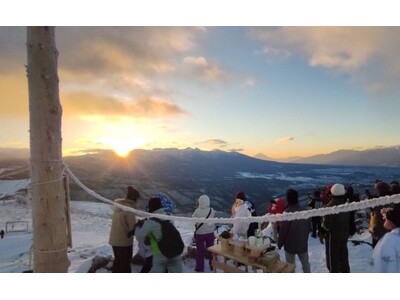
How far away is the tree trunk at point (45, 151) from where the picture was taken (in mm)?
2203

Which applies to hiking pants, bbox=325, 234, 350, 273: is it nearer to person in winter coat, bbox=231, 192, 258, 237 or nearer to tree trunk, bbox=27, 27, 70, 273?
person in winter coat, bbox=231, 192, 258, 237

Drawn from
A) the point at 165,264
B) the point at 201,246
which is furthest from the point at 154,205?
the point at 201,246

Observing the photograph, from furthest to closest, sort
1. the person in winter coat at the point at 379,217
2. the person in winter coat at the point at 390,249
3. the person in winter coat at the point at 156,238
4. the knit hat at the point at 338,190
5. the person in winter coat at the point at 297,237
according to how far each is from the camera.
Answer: the person in winter coat at the point at 379,217, the person in winter coat at the point at 297,237, the knit hat at the point at 338,190, the person in winter coat at the point at 156,238, the person in winter coat at the point at 390,249

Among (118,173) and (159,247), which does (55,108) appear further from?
(118,173)

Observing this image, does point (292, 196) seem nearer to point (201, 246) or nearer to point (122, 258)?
point (201, 246)

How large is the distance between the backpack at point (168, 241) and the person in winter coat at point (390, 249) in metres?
2.10

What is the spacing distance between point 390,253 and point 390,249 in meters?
0.04

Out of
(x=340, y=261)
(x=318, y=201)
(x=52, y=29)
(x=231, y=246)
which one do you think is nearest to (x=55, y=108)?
(x=52, y=29)

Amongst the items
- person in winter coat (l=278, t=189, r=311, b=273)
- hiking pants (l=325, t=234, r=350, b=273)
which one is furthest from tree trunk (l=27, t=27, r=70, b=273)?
hiking pants (l=325, t=234, r=350, b=273)

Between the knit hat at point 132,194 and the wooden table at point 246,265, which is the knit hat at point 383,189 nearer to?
the wooden table at point 246,265

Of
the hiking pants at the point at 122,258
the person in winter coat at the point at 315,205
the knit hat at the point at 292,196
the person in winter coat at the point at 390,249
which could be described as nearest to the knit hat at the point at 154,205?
the hiking pants at the point at 122,258

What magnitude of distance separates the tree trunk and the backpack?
1043 millimetres

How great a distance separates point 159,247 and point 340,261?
8.30 ft

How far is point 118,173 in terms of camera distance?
3688 centimetres
